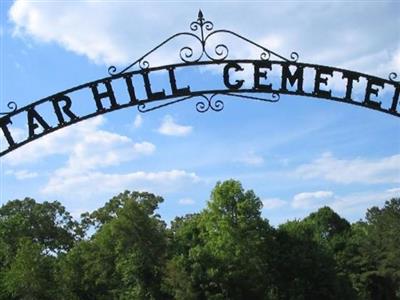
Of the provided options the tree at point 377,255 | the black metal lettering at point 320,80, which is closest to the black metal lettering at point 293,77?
the black metal lettering at point 320,80

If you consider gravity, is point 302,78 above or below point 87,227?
below

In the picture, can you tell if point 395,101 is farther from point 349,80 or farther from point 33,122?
point 33,122

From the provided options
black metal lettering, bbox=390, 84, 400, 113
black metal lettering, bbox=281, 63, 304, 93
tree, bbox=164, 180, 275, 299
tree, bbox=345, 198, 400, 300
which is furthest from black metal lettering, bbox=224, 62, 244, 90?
tree, bbox=345, 198, 400, 300

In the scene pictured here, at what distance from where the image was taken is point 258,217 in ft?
166

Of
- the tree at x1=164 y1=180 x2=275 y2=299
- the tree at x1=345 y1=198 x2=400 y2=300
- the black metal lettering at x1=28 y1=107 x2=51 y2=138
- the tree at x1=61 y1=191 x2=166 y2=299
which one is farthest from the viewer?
the tree at x1=345 y1=198 x2=400 y2=300

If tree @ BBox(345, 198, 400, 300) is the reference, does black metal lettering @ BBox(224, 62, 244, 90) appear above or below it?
below

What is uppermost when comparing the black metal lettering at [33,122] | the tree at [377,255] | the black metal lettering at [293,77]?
the tree at [377,255]

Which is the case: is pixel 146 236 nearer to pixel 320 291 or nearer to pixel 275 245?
pixel 275 245

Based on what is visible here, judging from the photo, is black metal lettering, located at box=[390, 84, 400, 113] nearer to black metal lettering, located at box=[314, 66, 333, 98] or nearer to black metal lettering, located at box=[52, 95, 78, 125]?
black metal lettering, located at box=[314, 66, 333, 98]

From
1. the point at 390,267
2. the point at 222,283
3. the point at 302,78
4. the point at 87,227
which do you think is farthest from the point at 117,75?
the point at 390,267

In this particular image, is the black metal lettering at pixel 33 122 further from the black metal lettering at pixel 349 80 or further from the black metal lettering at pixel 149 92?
the black metal lettering at pixel 349 80

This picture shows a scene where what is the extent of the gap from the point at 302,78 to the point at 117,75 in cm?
256

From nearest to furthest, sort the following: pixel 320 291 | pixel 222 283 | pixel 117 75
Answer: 1. pixel 117 75
2. pixel 222 283
3. pixel 320 291

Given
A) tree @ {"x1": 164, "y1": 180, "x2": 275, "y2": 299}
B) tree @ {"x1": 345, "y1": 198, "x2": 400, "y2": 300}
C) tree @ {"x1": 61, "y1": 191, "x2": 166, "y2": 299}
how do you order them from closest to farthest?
tree @ {"x1": 164, "y1": 180, "x2": 275, "y2": 299} → tree @ {"x1": 61, "y1": 191, "x2": 166, "y2": 299} → tree @ {"x1": 345, "y1": 198, "x2": 400, "y2": 300}
